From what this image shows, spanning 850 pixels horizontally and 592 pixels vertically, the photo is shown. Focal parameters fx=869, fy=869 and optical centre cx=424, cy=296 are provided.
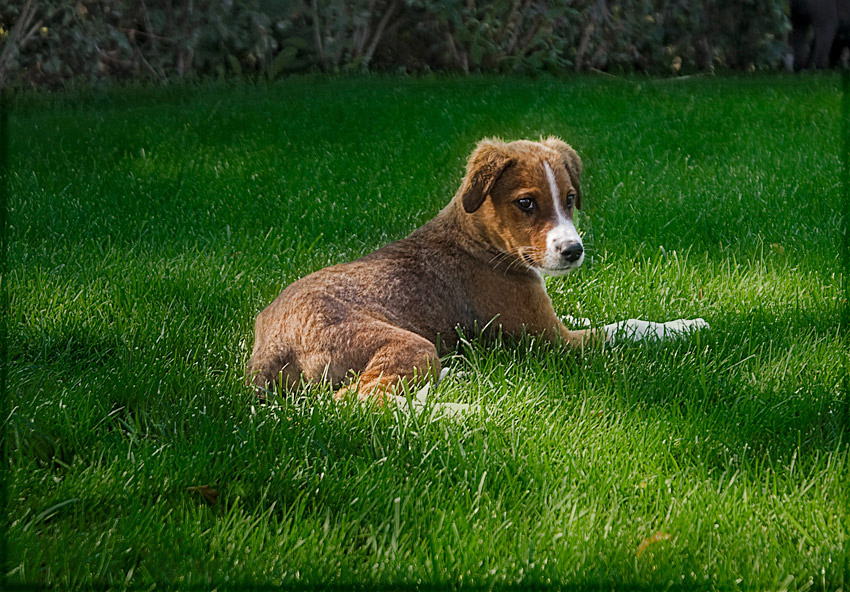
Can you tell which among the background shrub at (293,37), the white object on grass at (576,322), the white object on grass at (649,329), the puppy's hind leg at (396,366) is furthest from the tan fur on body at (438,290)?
the background shrub at (293,37)

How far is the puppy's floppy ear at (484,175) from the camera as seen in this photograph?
378 cm

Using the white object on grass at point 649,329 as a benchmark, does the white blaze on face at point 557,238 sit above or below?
above

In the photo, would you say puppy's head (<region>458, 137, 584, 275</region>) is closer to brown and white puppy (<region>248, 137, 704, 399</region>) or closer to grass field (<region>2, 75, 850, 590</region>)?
brown and white puppy (<region>248, 137, 704, 399</region>)

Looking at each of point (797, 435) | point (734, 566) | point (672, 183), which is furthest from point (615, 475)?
point (672, 183)

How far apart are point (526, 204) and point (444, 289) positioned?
53 cm

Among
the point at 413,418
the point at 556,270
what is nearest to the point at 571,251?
the point at 556,270

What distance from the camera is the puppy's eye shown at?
3766 mm

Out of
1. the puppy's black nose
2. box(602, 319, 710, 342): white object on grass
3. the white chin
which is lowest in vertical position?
box(602, 319, 710, 342): white object on grass

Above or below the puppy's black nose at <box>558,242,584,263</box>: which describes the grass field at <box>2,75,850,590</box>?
below

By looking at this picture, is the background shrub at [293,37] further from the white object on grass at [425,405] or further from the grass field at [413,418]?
the white object on grass at [425,405]

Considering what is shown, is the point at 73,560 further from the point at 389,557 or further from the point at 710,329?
the point at 710,329

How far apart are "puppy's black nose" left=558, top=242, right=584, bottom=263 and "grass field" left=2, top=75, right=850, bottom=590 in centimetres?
46

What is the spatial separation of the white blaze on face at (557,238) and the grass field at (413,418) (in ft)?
1.31

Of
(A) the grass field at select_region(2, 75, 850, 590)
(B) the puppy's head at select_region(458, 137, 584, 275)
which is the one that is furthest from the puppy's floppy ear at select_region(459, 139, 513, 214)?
(A) the grass field at select_region(2, 75, 850, 590)
